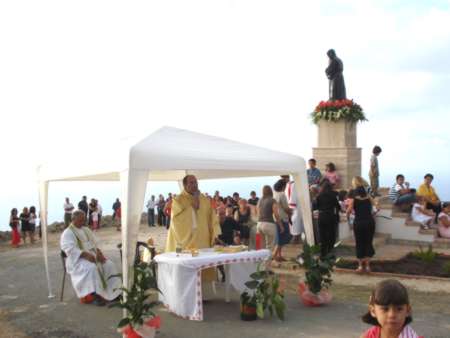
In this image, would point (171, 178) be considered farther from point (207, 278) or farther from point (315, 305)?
point (315, 305)

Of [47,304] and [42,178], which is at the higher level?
[42,178]

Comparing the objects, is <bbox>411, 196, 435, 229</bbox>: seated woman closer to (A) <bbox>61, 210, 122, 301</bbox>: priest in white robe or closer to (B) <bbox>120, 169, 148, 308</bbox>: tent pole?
(A) <bbox>61, 210, 122, 301</bbox>: priest in white robe

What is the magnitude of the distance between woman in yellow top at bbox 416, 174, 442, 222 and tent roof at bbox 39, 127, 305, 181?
288 inches

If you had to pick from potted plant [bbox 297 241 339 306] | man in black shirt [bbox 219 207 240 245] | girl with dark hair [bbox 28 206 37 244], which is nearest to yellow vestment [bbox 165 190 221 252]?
potted plant [bbox 297 241 339 306]

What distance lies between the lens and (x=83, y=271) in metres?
7.77

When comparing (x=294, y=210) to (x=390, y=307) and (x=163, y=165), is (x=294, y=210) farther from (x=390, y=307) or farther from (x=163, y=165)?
(x=390, y=307)

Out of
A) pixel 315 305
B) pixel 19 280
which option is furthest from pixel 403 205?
pixel 19 280

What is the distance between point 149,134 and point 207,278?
95.4 inches

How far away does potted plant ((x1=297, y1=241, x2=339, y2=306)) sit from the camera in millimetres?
7219

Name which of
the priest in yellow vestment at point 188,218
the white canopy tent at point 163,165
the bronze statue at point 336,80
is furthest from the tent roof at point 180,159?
the bronze statue at point 336,80

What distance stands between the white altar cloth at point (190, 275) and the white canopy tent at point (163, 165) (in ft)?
2.63

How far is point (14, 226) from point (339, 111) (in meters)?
11.2

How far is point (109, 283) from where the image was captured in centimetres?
795

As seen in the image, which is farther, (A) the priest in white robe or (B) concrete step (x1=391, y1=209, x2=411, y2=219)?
(B) concrete step (x1=391, y1=209, x2=411, y2=219)
